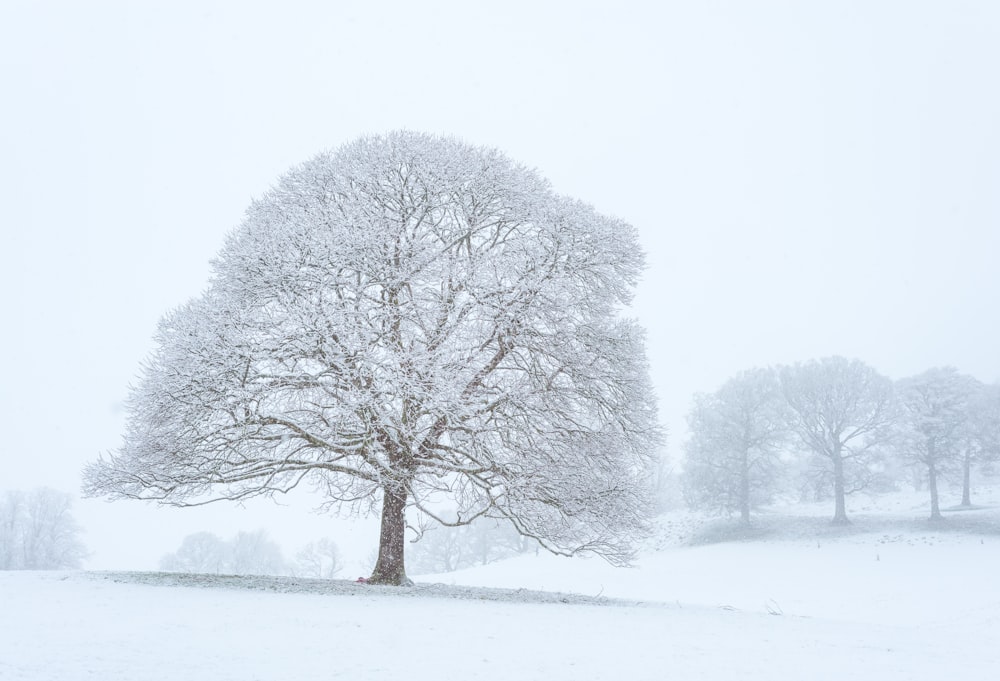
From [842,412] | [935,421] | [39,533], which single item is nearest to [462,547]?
[39,533]

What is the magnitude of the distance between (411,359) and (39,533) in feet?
154

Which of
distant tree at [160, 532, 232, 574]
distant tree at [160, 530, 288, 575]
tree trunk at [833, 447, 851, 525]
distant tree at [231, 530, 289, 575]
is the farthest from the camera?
distant tree at [160, 532, 232, 574]

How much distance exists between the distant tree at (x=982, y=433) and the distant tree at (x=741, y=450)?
40.9 ft

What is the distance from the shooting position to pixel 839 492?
43.7 metres

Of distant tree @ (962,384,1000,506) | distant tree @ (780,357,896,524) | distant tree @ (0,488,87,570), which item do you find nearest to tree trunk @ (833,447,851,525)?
distant tree @ (780,357,896,524)

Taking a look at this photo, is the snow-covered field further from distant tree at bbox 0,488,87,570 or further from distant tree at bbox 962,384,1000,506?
distant tree at bbox 0,488,87,570

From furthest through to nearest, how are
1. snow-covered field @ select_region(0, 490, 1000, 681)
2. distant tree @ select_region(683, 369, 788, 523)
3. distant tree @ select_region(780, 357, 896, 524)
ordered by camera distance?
distant tree @ select_region(683, 369, 788, 523) < distant tree @ select_region(780, 357, 896, 524) < snow-covered field @ select_region(0, 490, 1000, 681)

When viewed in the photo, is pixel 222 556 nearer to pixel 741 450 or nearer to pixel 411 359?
pixel 741 450

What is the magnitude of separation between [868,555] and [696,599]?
15.6 meters

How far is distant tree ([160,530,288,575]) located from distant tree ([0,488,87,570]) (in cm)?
1066

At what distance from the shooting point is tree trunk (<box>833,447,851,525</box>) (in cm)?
4288

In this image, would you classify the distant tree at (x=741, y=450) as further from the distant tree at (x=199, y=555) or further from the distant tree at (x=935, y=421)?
the distant tree at (x=199, y=555)

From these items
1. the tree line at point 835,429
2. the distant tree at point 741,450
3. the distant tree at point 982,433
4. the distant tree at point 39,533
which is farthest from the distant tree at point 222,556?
the distant tree at point 982,433

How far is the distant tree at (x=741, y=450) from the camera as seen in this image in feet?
155
